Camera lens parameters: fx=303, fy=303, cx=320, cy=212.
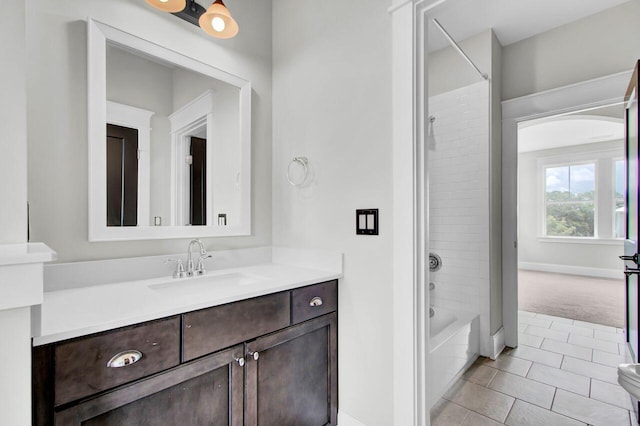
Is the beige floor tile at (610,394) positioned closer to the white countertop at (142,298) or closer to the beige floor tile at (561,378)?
the beige floor tile at (561,378)

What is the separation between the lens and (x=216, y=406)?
3.91 feet

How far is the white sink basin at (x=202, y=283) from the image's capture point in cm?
149

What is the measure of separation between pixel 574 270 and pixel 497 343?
15.8 ft

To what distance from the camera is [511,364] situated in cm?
244

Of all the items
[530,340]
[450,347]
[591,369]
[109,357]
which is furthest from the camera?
[530,340]

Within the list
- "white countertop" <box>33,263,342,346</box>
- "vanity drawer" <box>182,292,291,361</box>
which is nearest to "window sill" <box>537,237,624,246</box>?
"white countertop" <box>33,263,342,346</box>

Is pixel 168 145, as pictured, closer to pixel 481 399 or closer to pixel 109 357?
pixel 109 357

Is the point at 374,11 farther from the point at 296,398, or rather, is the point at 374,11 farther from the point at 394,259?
the point at 296,398

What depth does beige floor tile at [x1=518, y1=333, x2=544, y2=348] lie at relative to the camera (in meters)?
2.81

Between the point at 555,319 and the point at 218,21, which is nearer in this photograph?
the point at 218,21

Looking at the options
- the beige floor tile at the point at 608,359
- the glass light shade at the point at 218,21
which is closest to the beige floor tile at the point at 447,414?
the beige floor tile at the point at 608,359

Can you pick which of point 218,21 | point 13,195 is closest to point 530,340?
point 218,21

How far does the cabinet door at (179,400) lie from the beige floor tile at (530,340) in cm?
278

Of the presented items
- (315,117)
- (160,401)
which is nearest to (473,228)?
(315,117)
